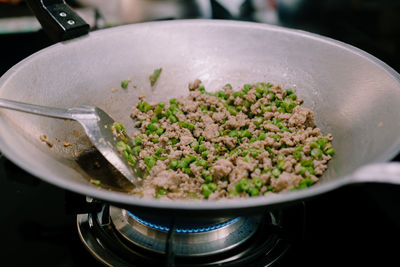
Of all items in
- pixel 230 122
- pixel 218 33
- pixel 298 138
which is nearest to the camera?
pixel 298 138

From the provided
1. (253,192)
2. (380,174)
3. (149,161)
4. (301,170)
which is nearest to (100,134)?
(149,161)

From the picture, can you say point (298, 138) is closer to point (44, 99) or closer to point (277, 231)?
point (277, 231)

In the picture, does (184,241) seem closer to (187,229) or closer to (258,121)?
(187,229)

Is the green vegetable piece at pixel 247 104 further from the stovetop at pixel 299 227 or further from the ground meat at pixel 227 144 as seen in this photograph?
the stovetop at pixel 299 227

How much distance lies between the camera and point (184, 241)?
1045 millimetres

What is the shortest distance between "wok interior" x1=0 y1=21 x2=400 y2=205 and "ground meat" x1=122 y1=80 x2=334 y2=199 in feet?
0.20

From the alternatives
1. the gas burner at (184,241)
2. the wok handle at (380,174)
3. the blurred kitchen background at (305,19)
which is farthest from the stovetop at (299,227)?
the blurred kitchen background at (305,19)

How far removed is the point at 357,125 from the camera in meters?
1.15

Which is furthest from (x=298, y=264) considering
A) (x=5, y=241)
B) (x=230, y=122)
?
(x=5, y=241)

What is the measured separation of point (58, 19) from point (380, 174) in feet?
3.71

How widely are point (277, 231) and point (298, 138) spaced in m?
0.35

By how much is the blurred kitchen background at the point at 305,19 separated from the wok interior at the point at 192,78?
0.50 meters

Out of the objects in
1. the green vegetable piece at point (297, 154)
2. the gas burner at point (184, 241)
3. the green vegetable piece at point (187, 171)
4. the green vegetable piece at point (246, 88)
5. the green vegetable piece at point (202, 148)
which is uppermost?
the green vegetable piece at point (246, 88)

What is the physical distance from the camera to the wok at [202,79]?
0.85 m
